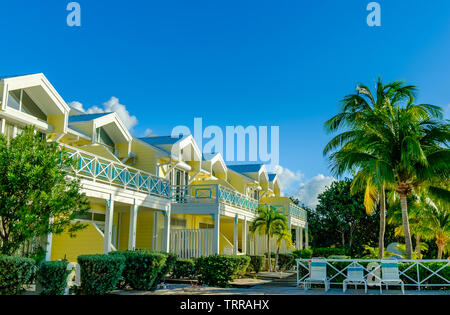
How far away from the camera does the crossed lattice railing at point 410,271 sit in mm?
13242

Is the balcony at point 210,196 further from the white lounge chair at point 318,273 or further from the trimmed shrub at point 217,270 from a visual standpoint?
the white lounge chair at point 318,273

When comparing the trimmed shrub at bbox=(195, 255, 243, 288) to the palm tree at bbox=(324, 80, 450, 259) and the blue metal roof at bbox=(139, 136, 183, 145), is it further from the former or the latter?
the blue metal roof at bbox=(139, 136, 183, 145)

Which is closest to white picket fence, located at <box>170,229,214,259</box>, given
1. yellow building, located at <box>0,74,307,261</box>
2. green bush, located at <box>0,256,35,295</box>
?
yellow building, located at <box>0,74,307,261</box>

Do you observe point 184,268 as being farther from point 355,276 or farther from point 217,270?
point 355,276

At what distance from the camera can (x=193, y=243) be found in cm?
2048

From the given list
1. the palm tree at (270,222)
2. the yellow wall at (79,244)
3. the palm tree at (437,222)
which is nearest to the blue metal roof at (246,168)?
the palm tree at (270,222)

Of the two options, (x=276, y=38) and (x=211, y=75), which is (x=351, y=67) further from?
(x=211, y=75)

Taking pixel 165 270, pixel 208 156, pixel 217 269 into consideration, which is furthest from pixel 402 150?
pixel 208 156

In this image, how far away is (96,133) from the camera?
64.2 ft

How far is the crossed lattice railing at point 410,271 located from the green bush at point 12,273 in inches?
373

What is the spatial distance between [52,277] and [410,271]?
1106 centimetres

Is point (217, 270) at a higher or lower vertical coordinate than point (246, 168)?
lower

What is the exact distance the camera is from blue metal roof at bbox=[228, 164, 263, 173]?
36.0 meters

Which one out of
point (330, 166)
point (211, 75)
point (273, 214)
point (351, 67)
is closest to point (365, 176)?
point (330, 166)
